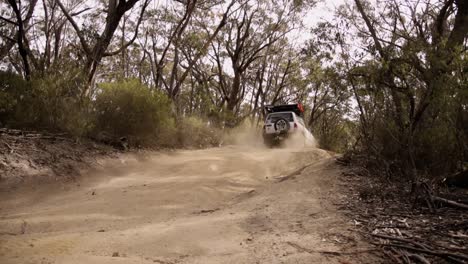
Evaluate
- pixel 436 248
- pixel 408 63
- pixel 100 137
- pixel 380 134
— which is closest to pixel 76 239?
pixel 436 248

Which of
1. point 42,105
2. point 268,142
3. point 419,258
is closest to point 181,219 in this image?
point 419,258

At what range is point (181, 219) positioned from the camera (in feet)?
18.5

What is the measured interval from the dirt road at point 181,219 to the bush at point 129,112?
2125mm

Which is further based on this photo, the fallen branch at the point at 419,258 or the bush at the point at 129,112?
the bush at the point at 129,112

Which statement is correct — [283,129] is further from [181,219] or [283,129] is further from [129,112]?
[181,219]

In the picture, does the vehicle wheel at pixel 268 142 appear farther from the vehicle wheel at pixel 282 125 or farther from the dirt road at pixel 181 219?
the dirt road at pixel 181 219

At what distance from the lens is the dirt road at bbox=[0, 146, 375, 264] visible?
396cm

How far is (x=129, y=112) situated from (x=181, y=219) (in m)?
6.64

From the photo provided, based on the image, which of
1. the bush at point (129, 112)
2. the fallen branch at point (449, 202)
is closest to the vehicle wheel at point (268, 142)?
the bush at point (129, 112)

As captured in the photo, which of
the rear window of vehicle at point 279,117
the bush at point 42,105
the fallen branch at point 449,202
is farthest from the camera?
the rear window of vehicle at point 279,117

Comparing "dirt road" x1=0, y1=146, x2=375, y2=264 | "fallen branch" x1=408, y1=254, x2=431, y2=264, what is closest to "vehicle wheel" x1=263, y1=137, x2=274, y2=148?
"dirt road" x1=0, y1=146, x2=375, y2=264

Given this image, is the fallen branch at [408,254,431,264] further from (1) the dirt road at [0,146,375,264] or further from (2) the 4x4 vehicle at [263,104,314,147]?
(2) the 4x4 vehicle at [263,104,314,147]

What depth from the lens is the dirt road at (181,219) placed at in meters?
3.96

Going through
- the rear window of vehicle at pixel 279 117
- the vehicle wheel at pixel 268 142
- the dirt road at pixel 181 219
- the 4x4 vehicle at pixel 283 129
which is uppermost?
the rear window of vehicle at pixel 279 117
